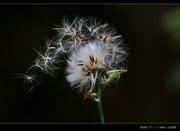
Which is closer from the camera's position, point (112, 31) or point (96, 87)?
point (96, 87)

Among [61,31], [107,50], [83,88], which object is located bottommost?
[83,88]

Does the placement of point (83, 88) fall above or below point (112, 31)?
below

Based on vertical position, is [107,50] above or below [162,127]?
above

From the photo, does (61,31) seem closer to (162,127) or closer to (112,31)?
(112,31)

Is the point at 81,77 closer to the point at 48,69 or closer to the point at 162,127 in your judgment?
the point at 48,69

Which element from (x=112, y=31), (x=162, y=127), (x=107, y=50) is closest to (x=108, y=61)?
(x=107, y=50)

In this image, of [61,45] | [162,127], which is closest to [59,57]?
[61,45]
